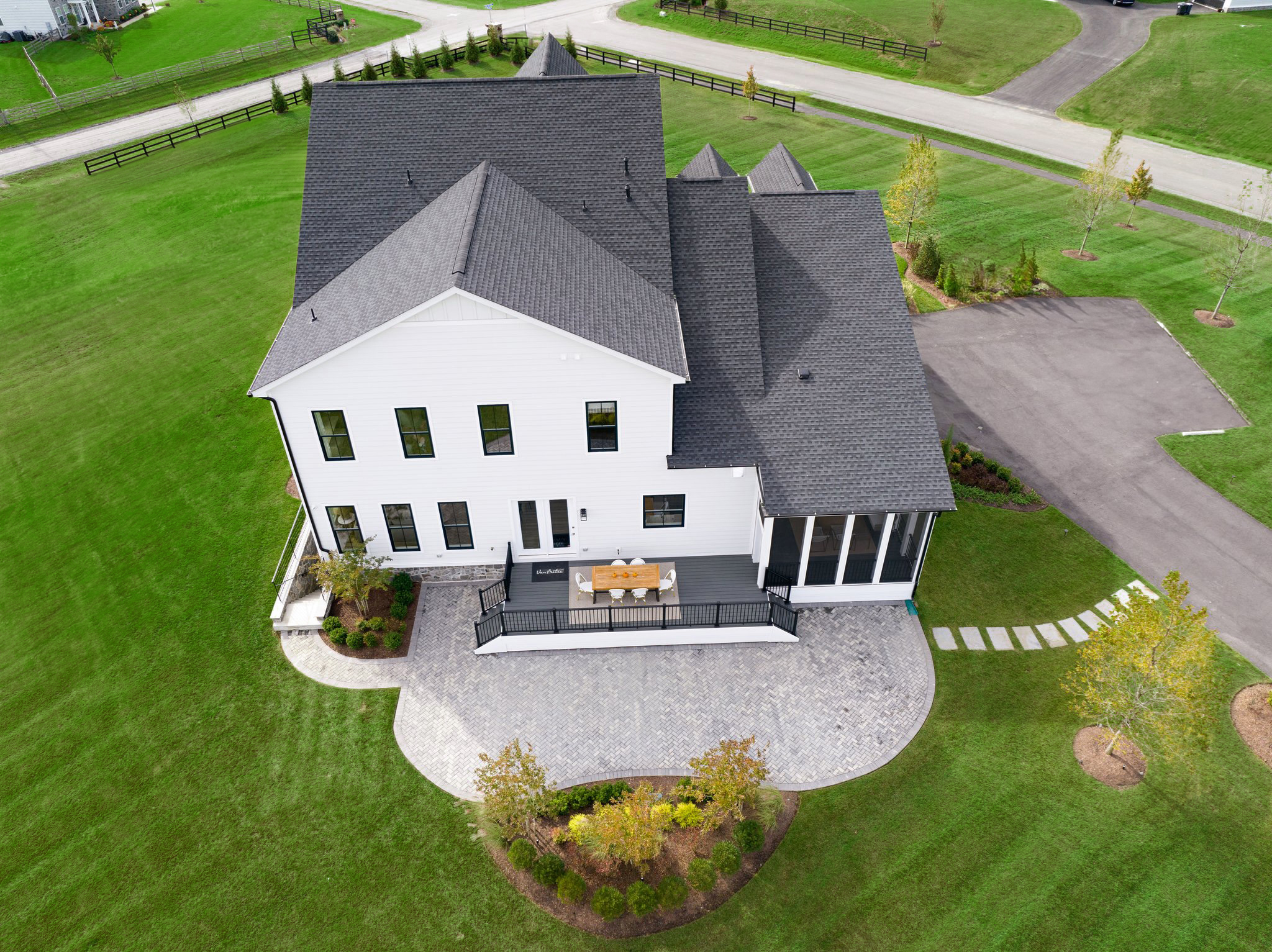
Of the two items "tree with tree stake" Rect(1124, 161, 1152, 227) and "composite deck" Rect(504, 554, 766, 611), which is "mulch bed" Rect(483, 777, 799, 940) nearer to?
"composite deck" Rect(504, 554, 766, 611)

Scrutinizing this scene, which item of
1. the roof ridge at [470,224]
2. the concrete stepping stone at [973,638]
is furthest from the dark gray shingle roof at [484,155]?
the concrete stepping stone at [973,638]

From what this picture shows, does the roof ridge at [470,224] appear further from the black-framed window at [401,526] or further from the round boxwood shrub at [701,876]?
the round boxwood shrub at [701,876]

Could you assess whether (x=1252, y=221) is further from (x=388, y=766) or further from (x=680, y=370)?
(x=388, y=766)

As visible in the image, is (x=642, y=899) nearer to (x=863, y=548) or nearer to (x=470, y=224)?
(x=863, y=548)

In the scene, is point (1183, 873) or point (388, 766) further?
point (388, 766)

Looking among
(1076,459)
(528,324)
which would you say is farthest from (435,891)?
(1076,459)

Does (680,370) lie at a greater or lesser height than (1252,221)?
greater
